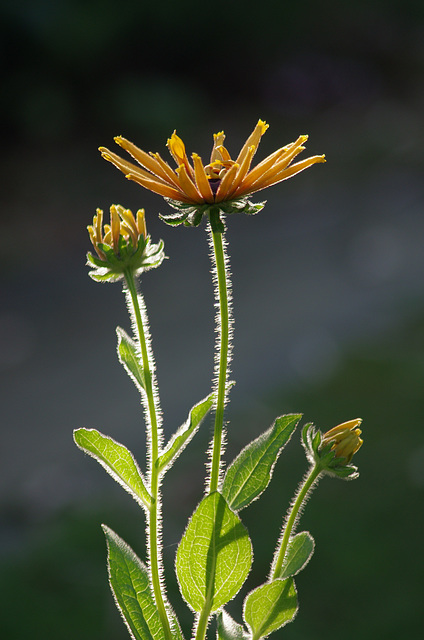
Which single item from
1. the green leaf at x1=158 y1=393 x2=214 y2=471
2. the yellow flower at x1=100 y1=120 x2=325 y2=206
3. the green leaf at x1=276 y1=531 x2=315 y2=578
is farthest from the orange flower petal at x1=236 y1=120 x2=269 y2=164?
the green leaf at x1=276 y1=531 x2=315 y2=578

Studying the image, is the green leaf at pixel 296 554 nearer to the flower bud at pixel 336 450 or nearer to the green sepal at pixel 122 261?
the flower bud at pixel 336 450

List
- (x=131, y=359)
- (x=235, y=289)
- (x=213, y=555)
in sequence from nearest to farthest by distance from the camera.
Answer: (x=213, y=555) → (x=131, y=359) → (x=235, y=289)

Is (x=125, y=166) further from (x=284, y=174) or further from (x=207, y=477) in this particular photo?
(x=207, y=477)

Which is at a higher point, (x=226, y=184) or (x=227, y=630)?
(x=226, y=184)

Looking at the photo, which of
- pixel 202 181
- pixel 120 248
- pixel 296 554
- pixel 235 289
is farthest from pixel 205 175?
pixel 235 289

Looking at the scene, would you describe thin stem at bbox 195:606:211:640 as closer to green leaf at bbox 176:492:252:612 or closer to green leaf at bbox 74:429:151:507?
green leaf at bbox 176:492:252:612
